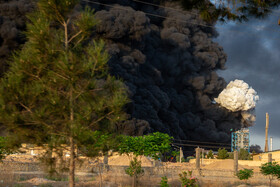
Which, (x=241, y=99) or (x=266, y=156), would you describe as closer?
(x=266, y=156)

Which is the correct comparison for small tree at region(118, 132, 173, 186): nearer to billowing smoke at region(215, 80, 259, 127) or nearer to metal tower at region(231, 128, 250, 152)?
metal tower at region(231, 128, 250, 152)

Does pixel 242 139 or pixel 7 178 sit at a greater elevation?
pixel 242 139

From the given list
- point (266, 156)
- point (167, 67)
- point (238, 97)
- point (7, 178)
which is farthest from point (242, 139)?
point (7, 178)

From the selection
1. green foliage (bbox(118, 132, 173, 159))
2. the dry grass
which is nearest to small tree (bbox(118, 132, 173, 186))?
green foliage (bbox(118, 132, 173, 159))

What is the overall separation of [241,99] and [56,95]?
225 ft

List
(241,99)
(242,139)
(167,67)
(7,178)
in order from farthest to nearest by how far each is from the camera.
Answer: (241,99) → (167,67) → (242,139) → (7,178)

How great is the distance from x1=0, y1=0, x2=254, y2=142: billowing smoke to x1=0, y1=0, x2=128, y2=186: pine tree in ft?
135

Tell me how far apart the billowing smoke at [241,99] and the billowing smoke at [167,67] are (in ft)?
5.47

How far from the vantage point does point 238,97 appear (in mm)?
74312

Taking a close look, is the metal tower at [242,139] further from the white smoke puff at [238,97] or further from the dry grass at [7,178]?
the dry grass at [7,178]

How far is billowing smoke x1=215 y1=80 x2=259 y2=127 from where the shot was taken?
247 ft

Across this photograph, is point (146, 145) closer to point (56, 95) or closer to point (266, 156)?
point (56, 95)

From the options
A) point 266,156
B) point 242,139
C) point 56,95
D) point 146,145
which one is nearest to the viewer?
point 56,95

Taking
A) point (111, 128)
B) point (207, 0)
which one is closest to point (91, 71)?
point (111, 128)
